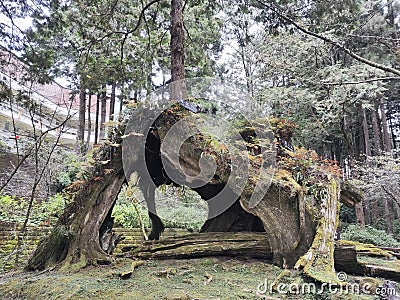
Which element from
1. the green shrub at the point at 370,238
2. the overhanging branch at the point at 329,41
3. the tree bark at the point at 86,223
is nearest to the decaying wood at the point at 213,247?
the tree bark at the point at 86,223

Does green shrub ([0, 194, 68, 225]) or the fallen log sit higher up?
green shrub ([0, 194, 68, 225])

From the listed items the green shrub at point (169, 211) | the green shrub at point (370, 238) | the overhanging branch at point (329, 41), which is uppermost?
the overhanging branch at point (329, 41)

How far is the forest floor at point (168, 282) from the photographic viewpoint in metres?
3.03

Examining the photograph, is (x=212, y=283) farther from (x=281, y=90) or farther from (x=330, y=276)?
(x=281, y=90)

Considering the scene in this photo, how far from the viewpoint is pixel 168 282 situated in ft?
11.8

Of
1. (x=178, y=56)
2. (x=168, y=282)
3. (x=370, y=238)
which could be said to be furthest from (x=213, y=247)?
(x=370, y=238)

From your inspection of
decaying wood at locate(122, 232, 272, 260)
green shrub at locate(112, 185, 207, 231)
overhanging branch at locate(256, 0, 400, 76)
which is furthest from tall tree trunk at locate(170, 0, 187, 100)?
green shrub at locate(112, 185, 207, 231)

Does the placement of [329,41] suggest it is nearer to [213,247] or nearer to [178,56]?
[178,56]

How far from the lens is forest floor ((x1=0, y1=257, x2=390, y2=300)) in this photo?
119 inches

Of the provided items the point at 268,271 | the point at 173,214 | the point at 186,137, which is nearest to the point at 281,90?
the point at 173,214

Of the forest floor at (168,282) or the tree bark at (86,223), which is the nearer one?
the forest floor at (168,282)

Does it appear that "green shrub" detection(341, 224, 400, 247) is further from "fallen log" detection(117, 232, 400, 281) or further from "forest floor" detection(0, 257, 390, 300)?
"forest floor" detection(0, 257, 390, 300)

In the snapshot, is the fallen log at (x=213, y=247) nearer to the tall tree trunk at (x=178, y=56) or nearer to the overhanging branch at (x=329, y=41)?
the tall tree trunk at (x=178, y=56)

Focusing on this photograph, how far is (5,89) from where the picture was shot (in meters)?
4.14
